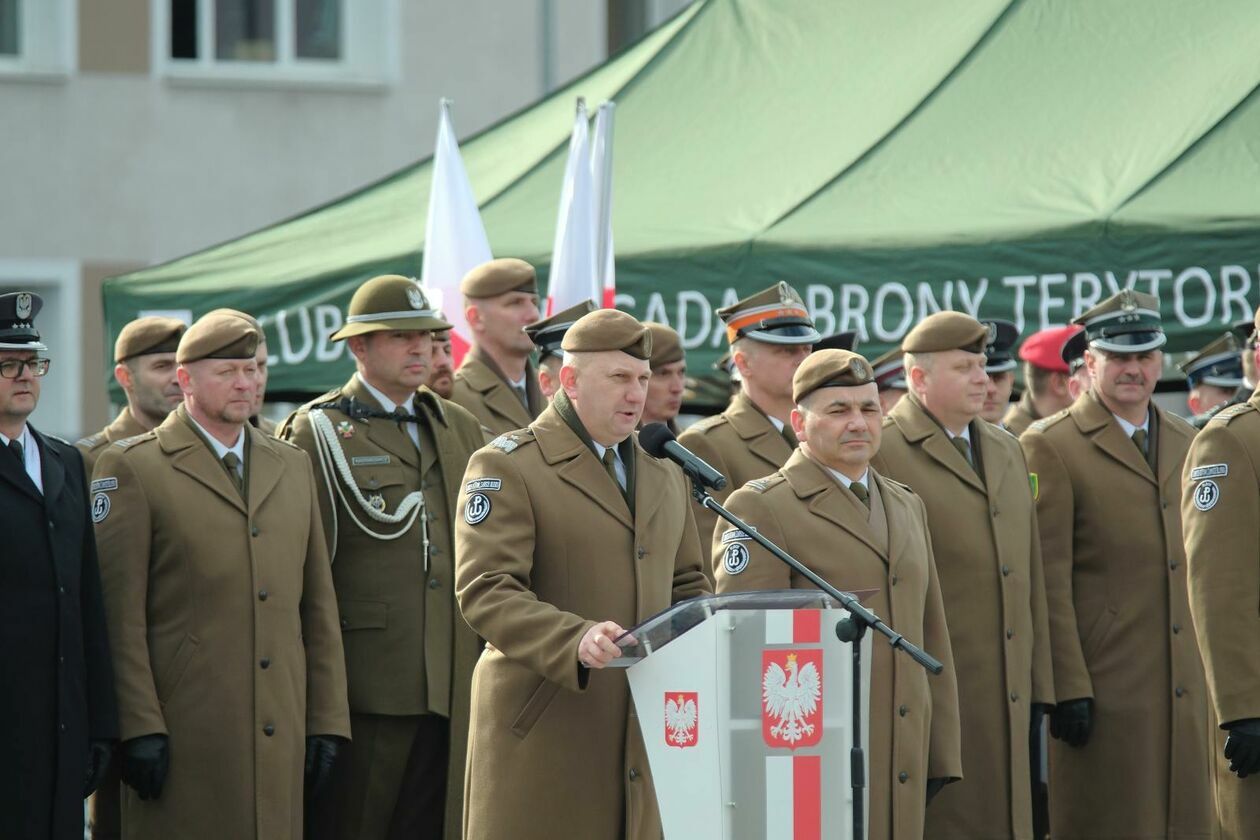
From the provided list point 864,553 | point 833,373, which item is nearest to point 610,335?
point 833,373

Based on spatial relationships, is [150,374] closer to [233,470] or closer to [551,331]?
[233,470]

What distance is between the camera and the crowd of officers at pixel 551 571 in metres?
6.36

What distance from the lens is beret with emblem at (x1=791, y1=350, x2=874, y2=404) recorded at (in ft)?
22.7

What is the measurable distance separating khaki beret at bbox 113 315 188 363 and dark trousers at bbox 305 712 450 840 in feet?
5.83

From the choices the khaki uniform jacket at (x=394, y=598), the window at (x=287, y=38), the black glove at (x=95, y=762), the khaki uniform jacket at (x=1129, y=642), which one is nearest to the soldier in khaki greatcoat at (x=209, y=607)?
the black glove at (x=95, y=762)

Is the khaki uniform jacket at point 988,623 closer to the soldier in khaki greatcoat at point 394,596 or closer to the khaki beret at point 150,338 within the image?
the soldier in khaki greatcoat at point 394,596

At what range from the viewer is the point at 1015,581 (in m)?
8.02

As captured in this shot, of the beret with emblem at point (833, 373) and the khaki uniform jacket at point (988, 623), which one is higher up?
the beret with emblem at point (833, 373)

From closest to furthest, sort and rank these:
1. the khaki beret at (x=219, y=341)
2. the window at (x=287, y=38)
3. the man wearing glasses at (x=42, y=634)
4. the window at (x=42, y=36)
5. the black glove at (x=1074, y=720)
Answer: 1. the man wearing glasses at (x=42, y=634)
2. the khaki beret at (x=219, y=341)
3. the black glove at (x=1074, y=720)
4. the window at (x=42, y=36)
5. the window at (x=287, y=38)

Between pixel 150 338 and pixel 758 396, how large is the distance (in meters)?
2.30

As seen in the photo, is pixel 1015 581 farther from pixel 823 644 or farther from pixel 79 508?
pixel 79 508

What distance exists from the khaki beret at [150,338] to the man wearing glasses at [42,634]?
1.72 m

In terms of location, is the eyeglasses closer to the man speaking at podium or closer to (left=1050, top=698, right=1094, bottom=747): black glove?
the man speaking at podium

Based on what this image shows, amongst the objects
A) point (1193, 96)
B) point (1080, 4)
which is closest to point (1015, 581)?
point (1193, 96)
